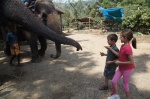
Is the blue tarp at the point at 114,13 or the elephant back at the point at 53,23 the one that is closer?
the elephant back at the point at 53,23

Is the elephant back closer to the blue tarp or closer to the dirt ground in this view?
the dirt ground

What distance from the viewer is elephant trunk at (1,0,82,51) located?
351 centimetres

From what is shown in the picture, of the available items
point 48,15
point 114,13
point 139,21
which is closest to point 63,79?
point 48,15

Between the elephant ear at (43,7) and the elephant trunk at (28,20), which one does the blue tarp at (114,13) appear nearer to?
the elephant ear at (43,7)

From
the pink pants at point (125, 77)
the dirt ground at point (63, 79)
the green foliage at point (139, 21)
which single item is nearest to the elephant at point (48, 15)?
the dirt ground at point (63, 79)

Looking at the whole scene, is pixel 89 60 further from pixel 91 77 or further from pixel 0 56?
pixel 0 56

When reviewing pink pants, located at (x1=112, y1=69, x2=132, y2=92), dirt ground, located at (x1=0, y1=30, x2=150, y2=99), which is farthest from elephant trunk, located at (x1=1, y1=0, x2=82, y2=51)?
dirt ground, located at (x1=0, y1=30, x2=150, y2=99)

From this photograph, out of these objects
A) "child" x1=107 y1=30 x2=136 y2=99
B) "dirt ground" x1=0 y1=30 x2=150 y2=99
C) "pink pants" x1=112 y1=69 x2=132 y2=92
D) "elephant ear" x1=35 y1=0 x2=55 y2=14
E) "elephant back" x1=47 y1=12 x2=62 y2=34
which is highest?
"elephant ear" x1=35 y1=0 x2=55 y2=14

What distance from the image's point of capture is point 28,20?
362 cm

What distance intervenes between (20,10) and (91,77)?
2532mm

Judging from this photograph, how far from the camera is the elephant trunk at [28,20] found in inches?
138

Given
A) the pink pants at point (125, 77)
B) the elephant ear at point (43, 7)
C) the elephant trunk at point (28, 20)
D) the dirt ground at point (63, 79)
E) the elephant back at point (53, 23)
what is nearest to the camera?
the elephant trunk at point (28, 20)

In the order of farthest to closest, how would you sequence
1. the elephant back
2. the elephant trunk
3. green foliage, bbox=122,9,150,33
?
1. green foliage, bbox=122,9,150,33
2. the elephant back
3. the elephant trunk

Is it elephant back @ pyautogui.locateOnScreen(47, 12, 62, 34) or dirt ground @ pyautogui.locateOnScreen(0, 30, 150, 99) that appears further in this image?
elephant back @ pyautogui.locateOnScreen(47, 12, 62, 34)
